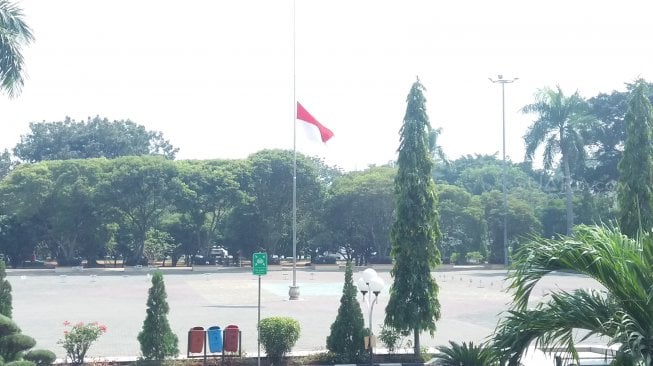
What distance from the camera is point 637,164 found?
59.5ft

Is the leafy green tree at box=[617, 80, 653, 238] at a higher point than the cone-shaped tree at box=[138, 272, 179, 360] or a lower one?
higher

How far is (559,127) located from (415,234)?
42.2m

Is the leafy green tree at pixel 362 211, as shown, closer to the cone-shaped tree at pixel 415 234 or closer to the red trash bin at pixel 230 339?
the cone-shaped tree at pixel 415 234

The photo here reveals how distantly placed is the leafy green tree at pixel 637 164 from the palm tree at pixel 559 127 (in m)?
37.4

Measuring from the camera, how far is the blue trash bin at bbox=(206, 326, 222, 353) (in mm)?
15430

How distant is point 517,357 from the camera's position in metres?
6.62

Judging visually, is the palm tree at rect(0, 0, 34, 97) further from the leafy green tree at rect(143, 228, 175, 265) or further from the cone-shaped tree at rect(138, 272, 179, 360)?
the leafy green tree at rect(143, 228, 175, 265)

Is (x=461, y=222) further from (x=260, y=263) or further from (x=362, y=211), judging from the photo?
(x=260, y=263)

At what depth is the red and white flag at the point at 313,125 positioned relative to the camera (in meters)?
25.4

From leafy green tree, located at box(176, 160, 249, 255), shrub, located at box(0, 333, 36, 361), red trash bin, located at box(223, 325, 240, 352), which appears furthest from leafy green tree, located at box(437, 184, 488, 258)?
shrub, located at box(0, 333, 36, 361)

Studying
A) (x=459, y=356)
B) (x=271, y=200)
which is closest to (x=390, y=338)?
(x=459, y=356)

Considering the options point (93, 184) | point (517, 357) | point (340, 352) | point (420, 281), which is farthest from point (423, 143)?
point (93, 184)

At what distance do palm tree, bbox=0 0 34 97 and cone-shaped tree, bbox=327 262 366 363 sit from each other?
9022mm

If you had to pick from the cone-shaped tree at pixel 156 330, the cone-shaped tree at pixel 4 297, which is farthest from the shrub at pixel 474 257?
the cone-shaped tree at pixel 4 297
